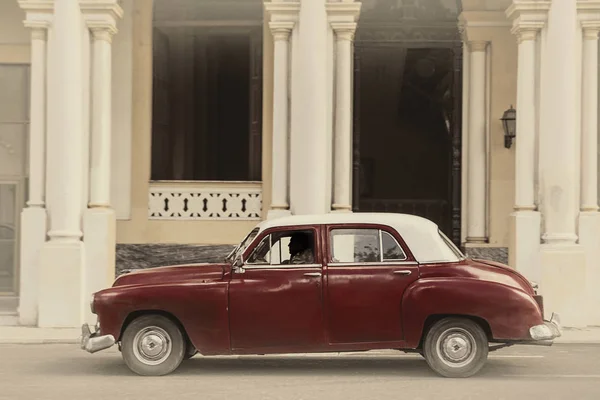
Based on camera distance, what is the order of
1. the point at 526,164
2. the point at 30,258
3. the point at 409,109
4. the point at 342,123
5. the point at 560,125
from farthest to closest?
the point at 409,109 < the point at 342,123 < the point at 526,164 < the point at 30,258 < the point at 560,125

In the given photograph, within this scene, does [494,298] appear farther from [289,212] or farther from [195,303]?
[289,212]

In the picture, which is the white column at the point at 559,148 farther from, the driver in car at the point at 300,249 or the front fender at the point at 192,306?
the front fender at the point at 192,306

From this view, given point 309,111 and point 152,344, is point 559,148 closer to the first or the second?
point 309,111

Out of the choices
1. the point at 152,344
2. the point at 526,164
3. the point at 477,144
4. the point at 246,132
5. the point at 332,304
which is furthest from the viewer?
the point at 246,132

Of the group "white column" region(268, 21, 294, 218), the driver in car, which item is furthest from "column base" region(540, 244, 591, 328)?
the driver in car

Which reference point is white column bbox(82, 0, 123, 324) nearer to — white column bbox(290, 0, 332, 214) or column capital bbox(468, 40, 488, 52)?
white column bbox(290, 0, 332, 214)

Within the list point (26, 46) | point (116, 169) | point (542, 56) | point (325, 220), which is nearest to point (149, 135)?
point (116, 169)

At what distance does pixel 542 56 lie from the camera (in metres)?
16.3

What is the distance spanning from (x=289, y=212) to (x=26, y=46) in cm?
534

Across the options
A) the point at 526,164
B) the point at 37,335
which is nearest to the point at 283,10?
the point at 526,164

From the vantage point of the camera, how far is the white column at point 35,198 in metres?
16.1

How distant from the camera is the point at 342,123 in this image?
55.1ft

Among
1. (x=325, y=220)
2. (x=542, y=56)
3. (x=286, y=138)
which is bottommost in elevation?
(x=325, y=220)

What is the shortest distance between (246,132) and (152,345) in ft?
27.1
